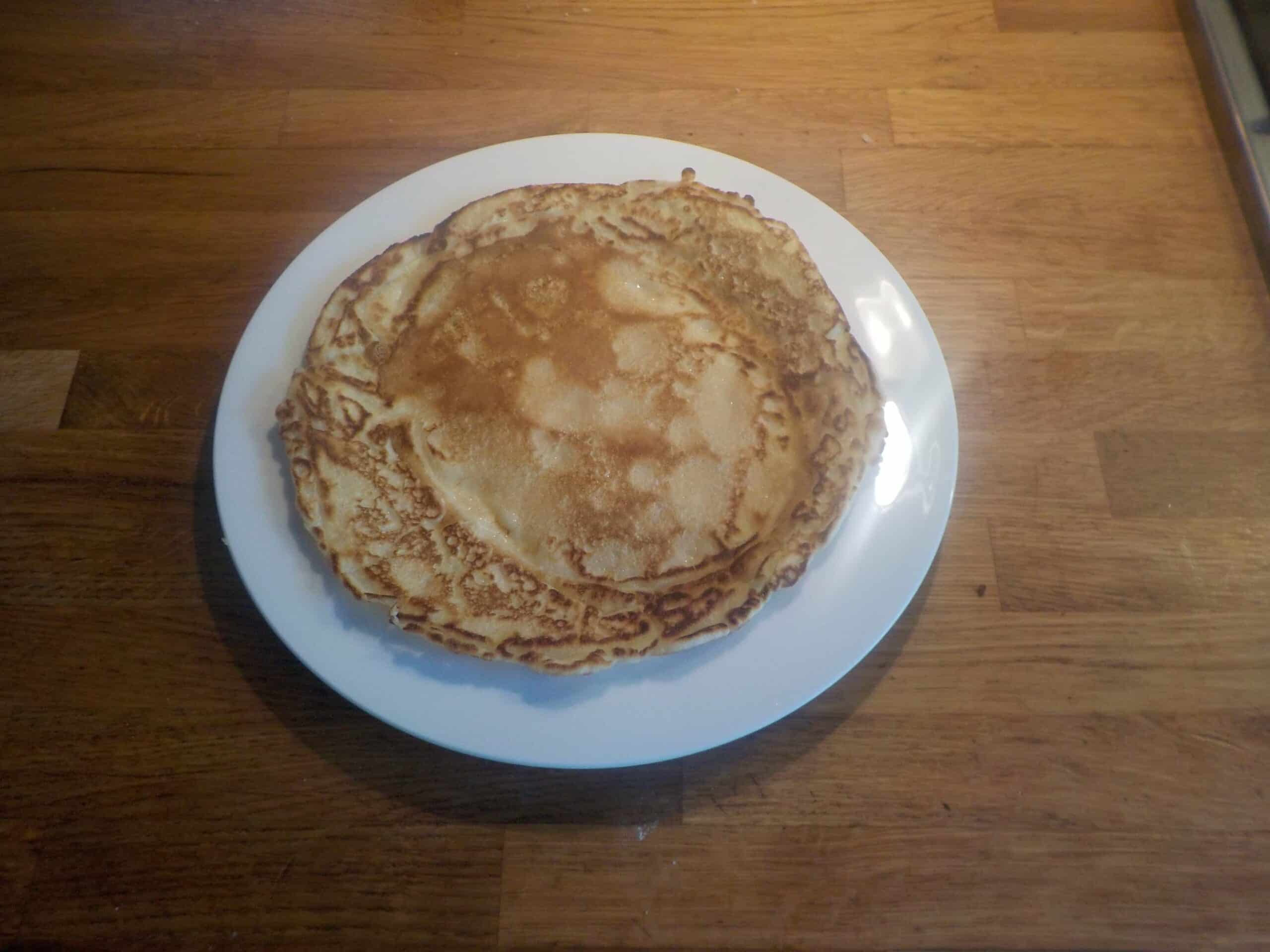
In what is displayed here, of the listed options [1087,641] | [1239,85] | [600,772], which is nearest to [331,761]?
[600,772]

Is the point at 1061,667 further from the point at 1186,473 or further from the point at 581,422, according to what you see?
the point at 581,422

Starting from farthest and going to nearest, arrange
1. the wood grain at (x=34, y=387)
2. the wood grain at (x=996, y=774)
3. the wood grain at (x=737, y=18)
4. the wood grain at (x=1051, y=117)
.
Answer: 1. the wood grain at (x=737, y=18)
2. the wood grain at (x=1051, y=117)
3. the wood grain at (x=34, y=387)
4. the wood grain at (x=996, y=774)

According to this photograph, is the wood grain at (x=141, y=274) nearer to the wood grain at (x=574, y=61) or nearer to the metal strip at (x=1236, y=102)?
the wood grain at (x=574, y=61)

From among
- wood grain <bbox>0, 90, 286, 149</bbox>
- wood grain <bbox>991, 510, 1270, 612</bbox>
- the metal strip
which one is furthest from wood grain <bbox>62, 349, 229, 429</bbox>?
the metal strip

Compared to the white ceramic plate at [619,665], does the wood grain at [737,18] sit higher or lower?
higher

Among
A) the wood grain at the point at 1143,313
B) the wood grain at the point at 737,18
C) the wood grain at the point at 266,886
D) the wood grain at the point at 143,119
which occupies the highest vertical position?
the wood grain at the point at 737,18

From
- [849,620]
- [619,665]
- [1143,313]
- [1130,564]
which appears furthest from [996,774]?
[1143,313]

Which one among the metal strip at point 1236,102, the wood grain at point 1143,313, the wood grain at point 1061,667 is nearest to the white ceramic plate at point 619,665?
the wood grain at point 1061,667
